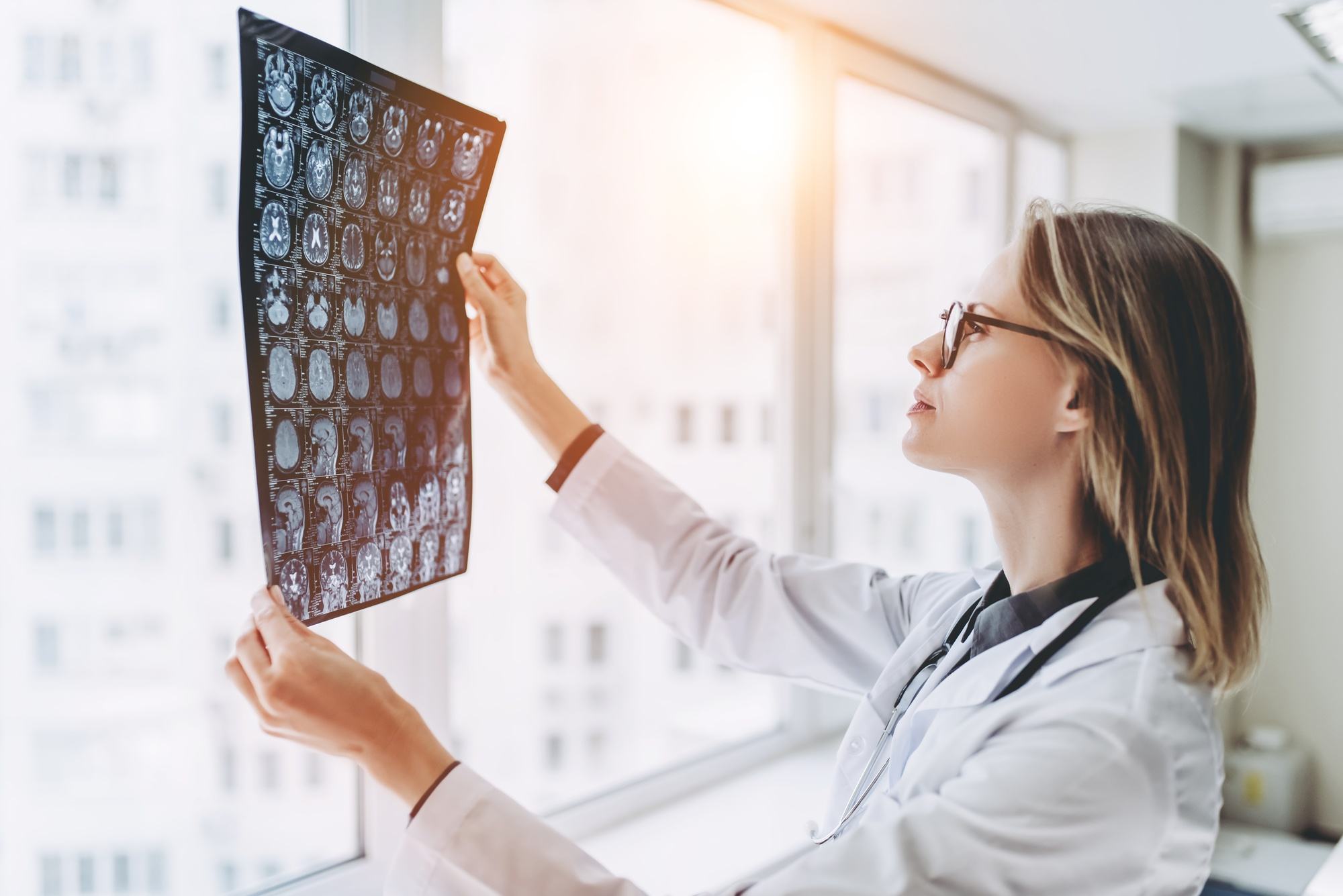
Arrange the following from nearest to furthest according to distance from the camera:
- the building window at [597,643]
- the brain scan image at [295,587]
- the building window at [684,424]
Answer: the brain scan image at [295,587], the building window at [597,643], the building window at [684,424]

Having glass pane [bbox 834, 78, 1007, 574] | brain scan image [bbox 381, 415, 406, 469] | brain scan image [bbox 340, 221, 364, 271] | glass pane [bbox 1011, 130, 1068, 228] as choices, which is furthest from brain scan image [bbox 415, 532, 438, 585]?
glass pane [bbox 1011, 130, 1068, 228]

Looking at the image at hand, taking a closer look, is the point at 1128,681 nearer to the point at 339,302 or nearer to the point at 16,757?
the point at 339,302

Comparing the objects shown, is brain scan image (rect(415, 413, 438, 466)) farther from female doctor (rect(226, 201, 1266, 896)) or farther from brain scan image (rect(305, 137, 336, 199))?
brain scan image (rect(305, 137, 336, 199))

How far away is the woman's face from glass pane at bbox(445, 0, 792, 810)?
0.75m

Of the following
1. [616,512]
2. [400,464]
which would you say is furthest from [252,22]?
[616,512]

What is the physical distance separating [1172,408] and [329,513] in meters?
0.86

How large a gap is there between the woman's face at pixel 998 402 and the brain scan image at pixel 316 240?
2.22 feet

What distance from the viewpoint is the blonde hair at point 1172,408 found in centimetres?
104

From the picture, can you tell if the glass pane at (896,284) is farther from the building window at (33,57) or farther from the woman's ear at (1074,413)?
the building window at (33,57)

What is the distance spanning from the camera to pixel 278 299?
37.7 inches

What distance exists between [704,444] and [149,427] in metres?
1.14

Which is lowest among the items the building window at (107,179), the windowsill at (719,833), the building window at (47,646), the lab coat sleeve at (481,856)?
the windowsill at (719,833)

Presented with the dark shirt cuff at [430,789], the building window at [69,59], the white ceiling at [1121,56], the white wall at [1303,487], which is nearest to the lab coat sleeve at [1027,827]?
the dark shirt cuff at [430,789]

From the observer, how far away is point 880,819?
947mm
